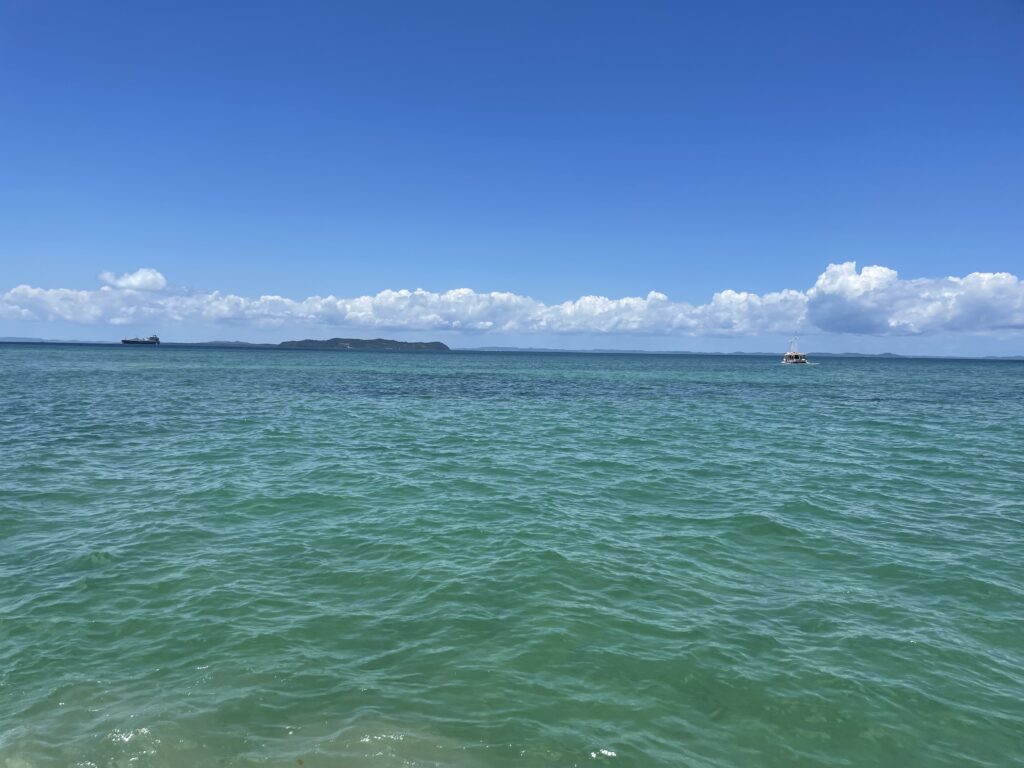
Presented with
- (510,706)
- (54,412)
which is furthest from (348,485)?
(54,412)

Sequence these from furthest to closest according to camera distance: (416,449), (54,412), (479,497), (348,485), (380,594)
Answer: (54,412) < (416,449) < (348,485) < (479,497) < (380,594)

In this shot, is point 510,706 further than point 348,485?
No

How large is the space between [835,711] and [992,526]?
13.3 m

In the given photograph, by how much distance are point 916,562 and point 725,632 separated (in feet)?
23.5

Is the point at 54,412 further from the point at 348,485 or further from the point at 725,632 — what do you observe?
the point at 725,632

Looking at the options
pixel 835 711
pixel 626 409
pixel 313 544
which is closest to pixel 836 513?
pixel 835 711

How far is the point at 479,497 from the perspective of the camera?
792 inches

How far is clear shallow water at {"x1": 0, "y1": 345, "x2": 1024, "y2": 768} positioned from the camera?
8117mm

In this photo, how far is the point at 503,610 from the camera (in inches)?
464

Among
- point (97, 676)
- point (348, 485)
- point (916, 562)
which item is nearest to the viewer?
point (97, 676)

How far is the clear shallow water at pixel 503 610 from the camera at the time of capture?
26.6ft

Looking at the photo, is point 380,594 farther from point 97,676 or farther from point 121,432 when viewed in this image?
point 121,432

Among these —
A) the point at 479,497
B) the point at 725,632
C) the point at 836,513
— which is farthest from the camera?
the point at 479,497

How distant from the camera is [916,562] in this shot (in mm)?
14547
